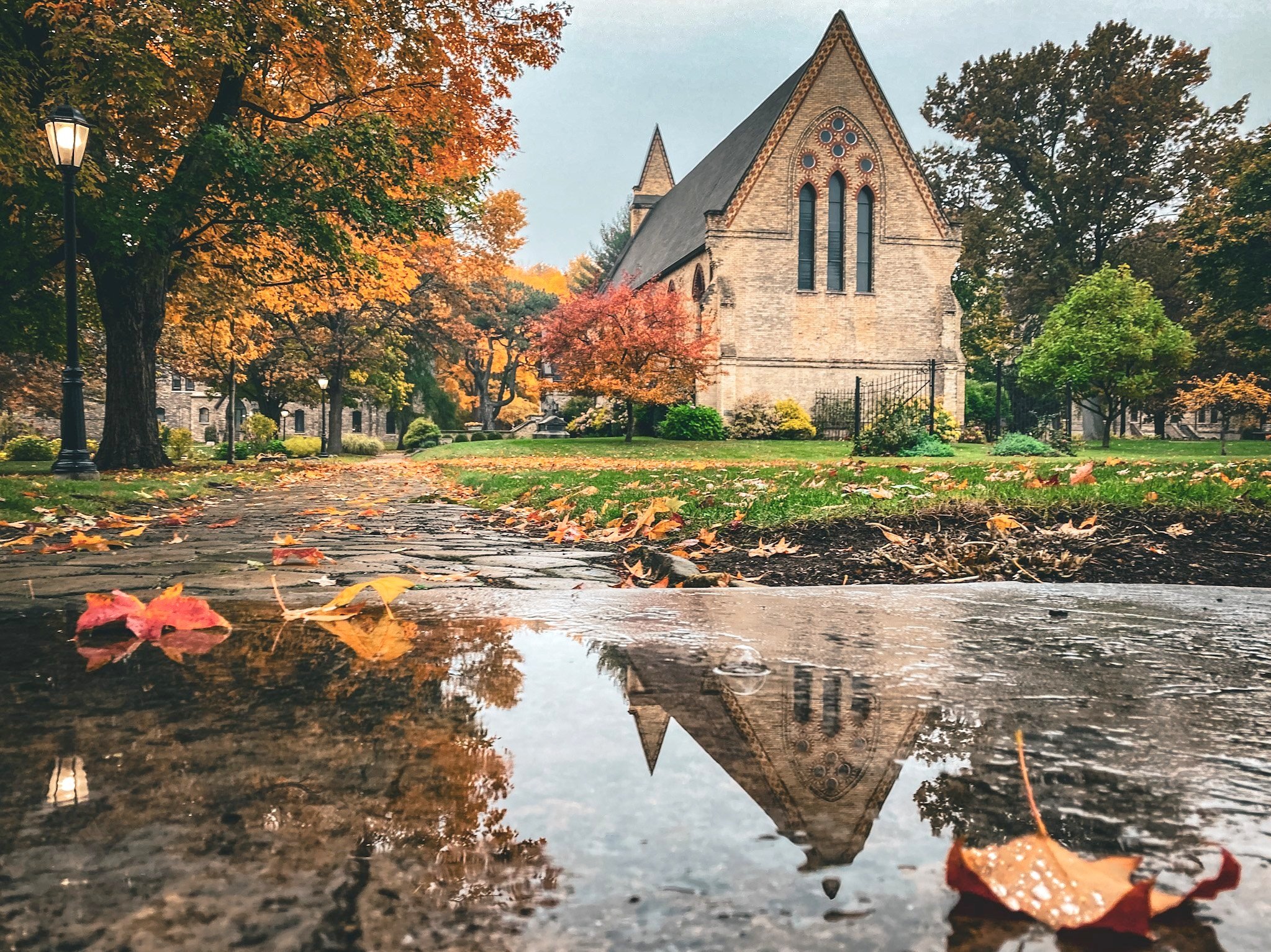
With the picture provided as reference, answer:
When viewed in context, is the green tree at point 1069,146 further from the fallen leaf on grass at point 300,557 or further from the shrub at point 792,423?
the fallen leaf on grass at point 300,557

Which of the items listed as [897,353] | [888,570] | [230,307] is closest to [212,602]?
Answer: [888,570]

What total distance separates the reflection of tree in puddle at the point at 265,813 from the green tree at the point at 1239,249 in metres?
31.7

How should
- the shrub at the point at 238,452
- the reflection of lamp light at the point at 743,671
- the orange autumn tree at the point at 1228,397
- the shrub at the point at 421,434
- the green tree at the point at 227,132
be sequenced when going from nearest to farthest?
the reflection of lamp light at the point at 743,671 < the green tree at the point at 227,132 < the orange autumn tree at the point at 1228,397 < the shrub at the point at 238,452 < the shrub at the point at 421,434

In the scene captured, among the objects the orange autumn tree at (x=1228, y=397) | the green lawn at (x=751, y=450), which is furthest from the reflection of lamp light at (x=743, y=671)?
the orange autumn tree at (x=1228, y=397)

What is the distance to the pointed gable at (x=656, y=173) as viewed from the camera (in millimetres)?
57312

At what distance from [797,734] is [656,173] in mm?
60477

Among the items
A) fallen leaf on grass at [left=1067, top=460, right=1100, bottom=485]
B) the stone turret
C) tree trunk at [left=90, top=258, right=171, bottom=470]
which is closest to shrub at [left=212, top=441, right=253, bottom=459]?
tree trunk at [left=90, top=258, right=171, bottom=470]

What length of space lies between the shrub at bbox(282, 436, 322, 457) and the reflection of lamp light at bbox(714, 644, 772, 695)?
Answer: 3315 centimetres

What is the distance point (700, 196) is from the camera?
35.7 m

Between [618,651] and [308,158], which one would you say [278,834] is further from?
[308,158]

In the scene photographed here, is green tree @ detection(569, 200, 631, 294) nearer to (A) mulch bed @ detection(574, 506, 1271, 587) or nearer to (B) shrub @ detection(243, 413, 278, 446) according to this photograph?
(B) shrub @ detection(243, 413, 278, 446)

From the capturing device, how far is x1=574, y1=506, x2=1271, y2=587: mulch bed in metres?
3.67

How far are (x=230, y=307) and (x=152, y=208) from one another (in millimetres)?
4877

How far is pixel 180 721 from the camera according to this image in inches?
54.2
